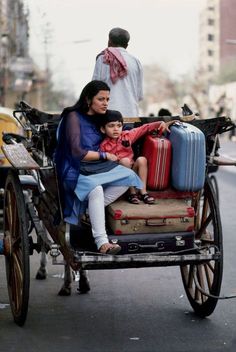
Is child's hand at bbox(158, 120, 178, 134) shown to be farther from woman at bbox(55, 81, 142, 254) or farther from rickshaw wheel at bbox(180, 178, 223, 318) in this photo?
rickshaw wheel at bbox(180, 178, 223, 318)

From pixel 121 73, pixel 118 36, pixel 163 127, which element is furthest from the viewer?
pixel 118 36

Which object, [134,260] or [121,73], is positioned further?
[121,73]

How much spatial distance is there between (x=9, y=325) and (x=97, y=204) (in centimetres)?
127

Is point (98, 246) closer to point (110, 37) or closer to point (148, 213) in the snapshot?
point (148, 213)

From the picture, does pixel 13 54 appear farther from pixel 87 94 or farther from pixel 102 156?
pixel 102 156

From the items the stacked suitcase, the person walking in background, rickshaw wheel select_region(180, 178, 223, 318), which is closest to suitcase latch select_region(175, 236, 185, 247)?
the stacked suitcase

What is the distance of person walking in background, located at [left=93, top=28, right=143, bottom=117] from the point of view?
8.10 meters

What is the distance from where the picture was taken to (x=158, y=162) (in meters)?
6.48

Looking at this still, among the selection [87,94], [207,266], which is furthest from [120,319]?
[87,94]

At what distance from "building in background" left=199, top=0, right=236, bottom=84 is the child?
131 metres

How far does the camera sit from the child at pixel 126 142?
21.2 ft

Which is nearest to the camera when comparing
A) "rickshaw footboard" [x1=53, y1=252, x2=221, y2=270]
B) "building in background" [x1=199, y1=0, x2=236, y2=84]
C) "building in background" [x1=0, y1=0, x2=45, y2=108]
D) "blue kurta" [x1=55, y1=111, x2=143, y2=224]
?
"rickshaw footboard" [x1=53, y1=252, x2=221, y2=270]

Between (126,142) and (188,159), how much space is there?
1.61ft

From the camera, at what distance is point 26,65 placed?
50.3 m
